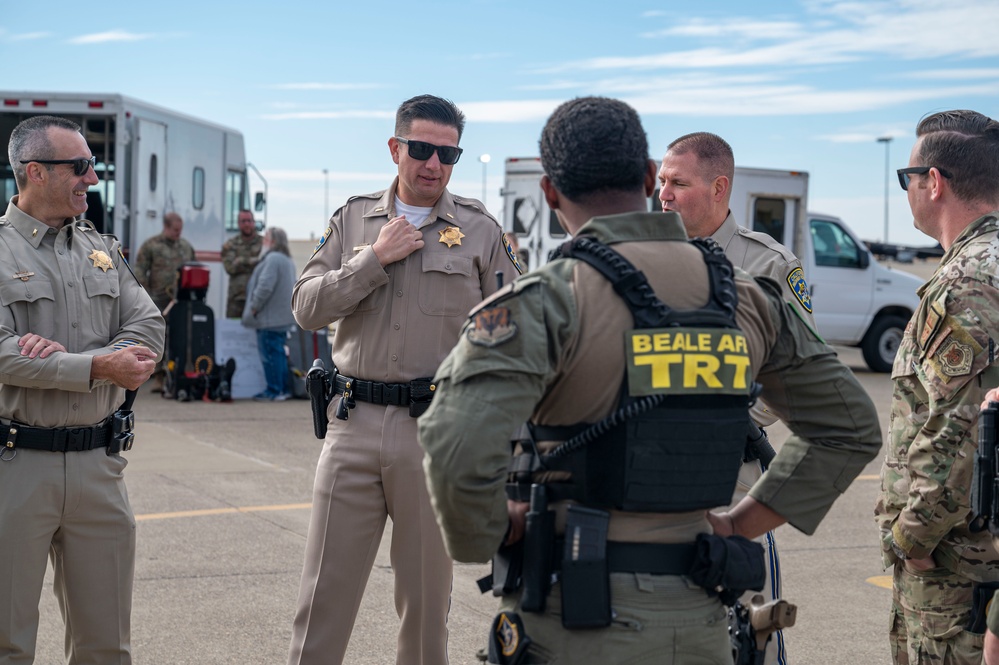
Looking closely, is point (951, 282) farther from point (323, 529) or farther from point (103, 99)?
point (103, 99)

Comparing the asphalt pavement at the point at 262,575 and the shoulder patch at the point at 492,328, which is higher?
the shoulder patch at the point at 492,328

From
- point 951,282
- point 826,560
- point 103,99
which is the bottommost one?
point 826,560

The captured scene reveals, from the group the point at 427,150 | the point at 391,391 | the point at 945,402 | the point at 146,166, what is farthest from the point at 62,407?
the point at 146,166

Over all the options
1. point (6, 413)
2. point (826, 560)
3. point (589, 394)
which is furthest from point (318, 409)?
point (826, 560)

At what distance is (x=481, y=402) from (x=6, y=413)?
2320mm

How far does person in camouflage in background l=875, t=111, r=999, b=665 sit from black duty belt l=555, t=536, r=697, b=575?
3.62 ft

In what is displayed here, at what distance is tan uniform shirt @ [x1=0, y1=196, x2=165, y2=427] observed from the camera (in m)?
3.75

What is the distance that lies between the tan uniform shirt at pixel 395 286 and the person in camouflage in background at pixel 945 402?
5.25ft

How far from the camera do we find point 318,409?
4.25 m

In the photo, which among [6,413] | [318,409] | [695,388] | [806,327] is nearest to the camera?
[695,388]

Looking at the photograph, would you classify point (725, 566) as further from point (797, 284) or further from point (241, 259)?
point (241, 259)

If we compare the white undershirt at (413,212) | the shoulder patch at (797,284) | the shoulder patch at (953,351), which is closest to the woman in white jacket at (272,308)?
the white undershirt at (413,212)

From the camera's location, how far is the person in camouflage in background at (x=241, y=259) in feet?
46.0

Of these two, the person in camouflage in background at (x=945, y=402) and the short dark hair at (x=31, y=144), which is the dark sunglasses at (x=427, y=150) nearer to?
the short dark hair at (x=31, y=144)
